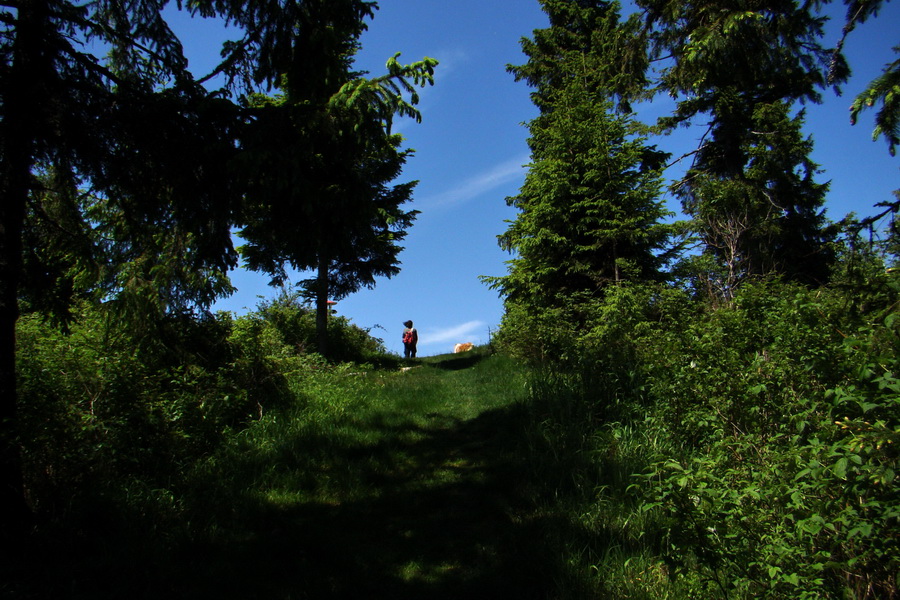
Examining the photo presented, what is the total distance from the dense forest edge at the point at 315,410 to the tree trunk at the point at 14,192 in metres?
0.02

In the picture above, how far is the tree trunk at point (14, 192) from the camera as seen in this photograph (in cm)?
404

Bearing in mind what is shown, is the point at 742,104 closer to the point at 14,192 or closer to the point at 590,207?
the point at 590,207

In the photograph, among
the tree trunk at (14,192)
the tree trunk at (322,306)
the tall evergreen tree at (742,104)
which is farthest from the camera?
the tree trunk at (322,306)

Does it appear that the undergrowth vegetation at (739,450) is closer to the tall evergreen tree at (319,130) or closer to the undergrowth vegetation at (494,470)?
the undergrowth vegetation at (494,470)

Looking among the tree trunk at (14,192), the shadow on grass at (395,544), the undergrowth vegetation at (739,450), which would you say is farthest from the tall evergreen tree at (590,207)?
the tree trunk at (14,192)

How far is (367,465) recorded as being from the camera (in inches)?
244

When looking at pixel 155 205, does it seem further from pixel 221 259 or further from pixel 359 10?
pixel 359 10

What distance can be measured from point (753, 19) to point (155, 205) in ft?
39.3

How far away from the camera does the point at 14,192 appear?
4.22 metres

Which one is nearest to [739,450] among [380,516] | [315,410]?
[380,516]

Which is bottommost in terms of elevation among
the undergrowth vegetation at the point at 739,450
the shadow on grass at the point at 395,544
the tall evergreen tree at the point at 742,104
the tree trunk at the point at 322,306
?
the shadow on grass at the point at 395,544

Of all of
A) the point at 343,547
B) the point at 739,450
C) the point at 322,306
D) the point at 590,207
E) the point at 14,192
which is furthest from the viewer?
the point at 322,306

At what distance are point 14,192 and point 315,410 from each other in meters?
4.90

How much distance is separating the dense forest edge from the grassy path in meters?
0.03
